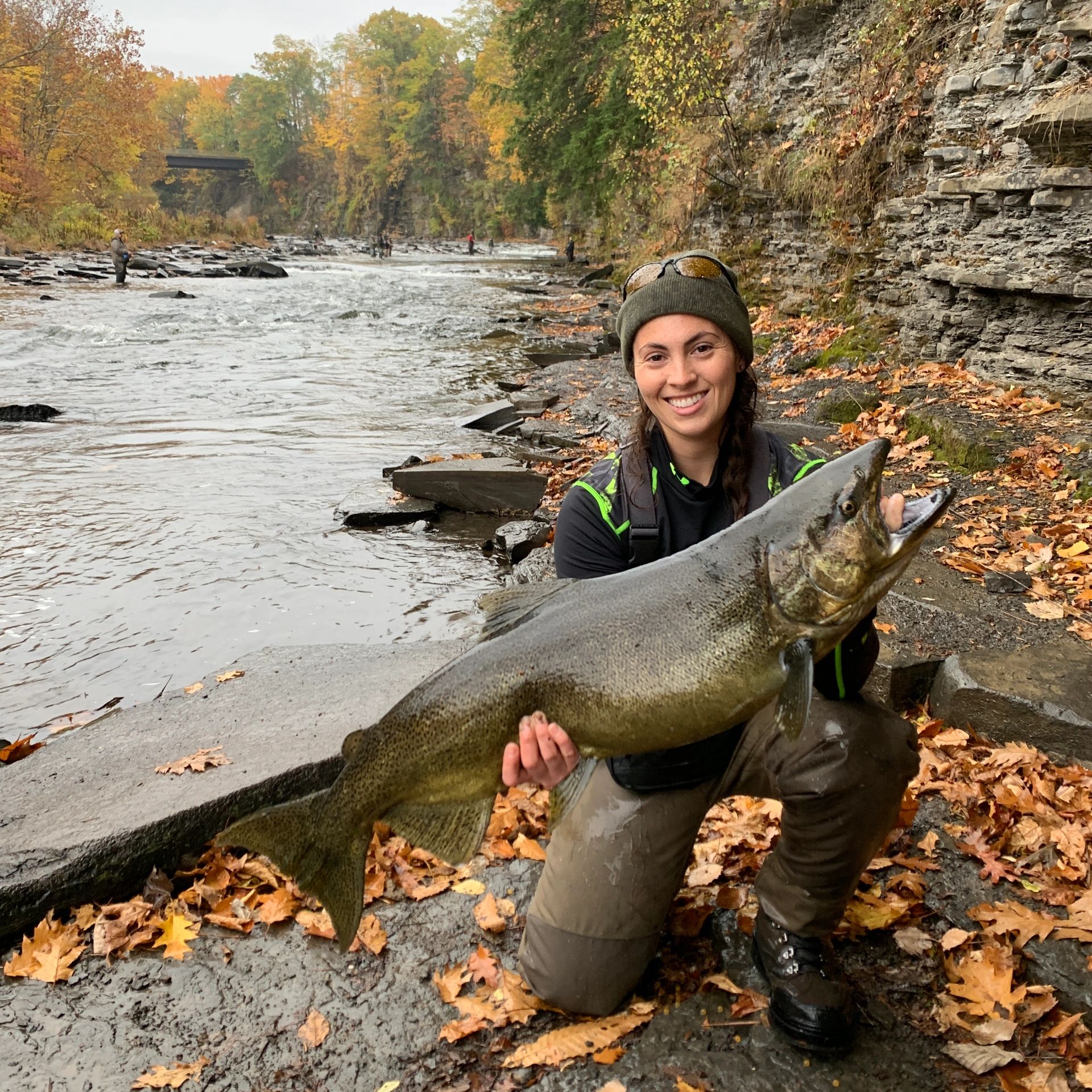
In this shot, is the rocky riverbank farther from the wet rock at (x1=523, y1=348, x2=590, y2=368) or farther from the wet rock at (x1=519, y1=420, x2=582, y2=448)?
the wet rock at (x1=523, y1=348, x2=590, y2=368)

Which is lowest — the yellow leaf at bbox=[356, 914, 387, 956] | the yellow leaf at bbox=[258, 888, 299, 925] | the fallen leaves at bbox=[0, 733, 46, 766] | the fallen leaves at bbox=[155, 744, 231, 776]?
the fallen leaves at bbox=[0, 733, 46, 766]

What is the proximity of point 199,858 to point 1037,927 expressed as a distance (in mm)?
3292

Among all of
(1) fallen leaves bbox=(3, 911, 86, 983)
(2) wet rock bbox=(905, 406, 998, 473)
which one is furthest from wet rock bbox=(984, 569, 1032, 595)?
(1) fallen leaves bbox=(3, 911, 86, 983)

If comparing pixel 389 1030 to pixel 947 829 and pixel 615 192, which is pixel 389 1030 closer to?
pixel 947 829

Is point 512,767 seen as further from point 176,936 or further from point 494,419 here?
point 494,419

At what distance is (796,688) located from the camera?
2.13 metres

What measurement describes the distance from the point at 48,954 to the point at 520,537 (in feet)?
16.2

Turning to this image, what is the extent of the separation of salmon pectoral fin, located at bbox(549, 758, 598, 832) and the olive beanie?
60.9 inches

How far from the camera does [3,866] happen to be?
123 inches

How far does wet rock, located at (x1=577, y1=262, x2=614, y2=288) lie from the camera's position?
101 ft

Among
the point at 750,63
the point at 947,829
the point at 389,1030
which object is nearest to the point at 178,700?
the point at 389,1030

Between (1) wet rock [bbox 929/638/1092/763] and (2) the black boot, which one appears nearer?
(2) the black boot

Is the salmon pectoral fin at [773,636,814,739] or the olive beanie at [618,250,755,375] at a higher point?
the olive beanie at [618,250,755,375]

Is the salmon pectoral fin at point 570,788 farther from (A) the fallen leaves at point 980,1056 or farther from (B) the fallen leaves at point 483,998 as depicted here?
(A) the fallen leaves at point 980,1056
